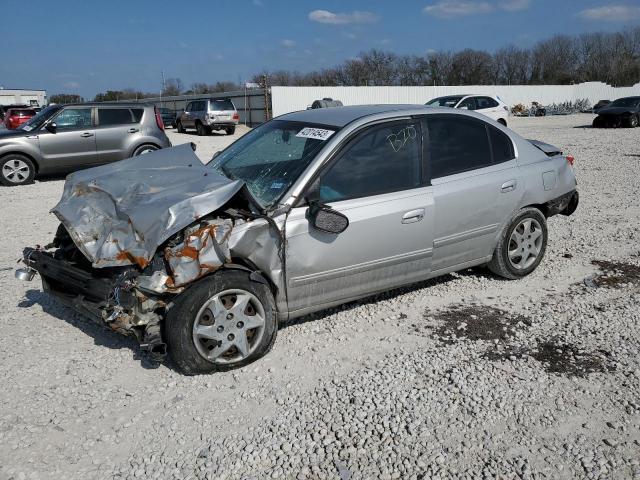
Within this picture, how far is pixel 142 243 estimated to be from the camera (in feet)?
11.5

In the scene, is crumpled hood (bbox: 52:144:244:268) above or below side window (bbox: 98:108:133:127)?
below

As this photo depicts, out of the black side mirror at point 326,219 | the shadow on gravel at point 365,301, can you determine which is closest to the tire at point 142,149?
the shadow on gravel at point 365,301

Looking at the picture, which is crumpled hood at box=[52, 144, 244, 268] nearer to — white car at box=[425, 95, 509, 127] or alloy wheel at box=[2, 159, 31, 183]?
alloy wheel at box=[2, 159, 31, 183]

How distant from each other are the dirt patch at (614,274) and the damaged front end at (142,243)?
11.2 feet

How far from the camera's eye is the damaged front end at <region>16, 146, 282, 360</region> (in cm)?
338

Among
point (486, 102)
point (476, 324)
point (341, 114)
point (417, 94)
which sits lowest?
point (476, 324)

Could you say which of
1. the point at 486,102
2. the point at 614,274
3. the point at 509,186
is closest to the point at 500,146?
the point at 509,186

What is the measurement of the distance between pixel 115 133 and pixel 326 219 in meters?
9.76

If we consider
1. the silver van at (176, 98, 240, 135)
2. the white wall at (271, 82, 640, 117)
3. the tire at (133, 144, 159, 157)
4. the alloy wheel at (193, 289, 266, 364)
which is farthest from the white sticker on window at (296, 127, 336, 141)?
the white wall at (271, 82, 640, 117)

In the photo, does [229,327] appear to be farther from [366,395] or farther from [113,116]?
[113,116]

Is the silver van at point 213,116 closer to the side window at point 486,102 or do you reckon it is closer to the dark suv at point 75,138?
the side window at point 486,102

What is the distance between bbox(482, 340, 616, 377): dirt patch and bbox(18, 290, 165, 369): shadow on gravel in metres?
2.35

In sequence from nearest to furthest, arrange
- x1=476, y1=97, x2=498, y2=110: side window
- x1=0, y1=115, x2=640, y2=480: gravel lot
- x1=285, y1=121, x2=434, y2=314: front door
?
x1=0, y1=115, x2=640, y2=480: gravel lot < x1=285, y1=121, x2=434, y2=314: front door < x1=476, y1=97, x2=498, y2=110: side window

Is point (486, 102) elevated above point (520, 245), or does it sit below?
above
